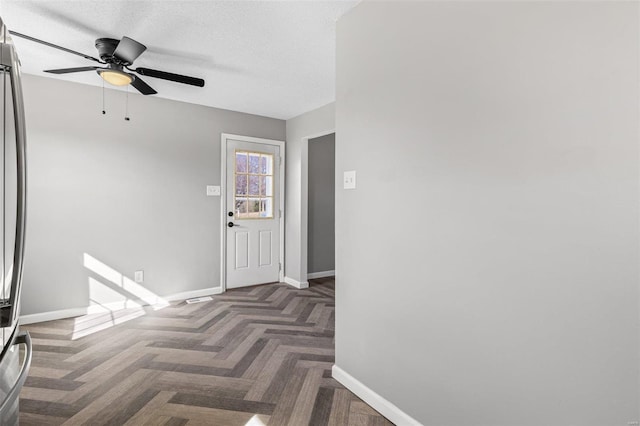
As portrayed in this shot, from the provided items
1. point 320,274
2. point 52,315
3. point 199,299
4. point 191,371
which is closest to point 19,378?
point 191,371

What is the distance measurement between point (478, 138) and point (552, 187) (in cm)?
37

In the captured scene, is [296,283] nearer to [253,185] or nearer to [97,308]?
[253,185]

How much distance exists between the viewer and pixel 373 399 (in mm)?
1958

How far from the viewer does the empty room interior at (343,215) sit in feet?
3.51

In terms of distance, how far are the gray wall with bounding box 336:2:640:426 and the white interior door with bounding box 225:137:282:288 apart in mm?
2799

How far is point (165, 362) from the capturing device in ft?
8.26

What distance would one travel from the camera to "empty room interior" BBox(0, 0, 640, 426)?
3.51 feet

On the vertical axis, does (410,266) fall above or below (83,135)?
below

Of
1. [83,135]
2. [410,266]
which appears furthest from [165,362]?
[83,135]

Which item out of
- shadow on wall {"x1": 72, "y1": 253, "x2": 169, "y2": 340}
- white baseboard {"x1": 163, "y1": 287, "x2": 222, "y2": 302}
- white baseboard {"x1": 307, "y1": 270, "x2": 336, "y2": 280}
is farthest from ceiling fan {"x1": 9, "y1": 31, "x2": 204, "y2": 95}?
white baseboard {"x1": 307, "y1": 270, "x2": 336, "y2": 280}

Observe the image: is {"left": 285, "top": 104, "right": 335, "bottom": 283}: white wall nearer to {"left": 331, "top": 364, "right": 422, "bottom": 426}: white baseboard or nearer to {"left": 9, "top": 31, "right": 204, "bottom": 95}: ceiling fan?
{"left": 9, "top": 31, "right": 204, "bottom": 95}: ceiling fan

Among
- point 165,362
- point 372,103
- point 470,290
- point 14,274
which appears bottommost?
point 165,362

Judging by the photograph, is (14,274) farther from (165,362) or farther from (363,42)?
(363,42)

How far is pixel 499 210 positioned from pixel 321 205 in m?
4.09
